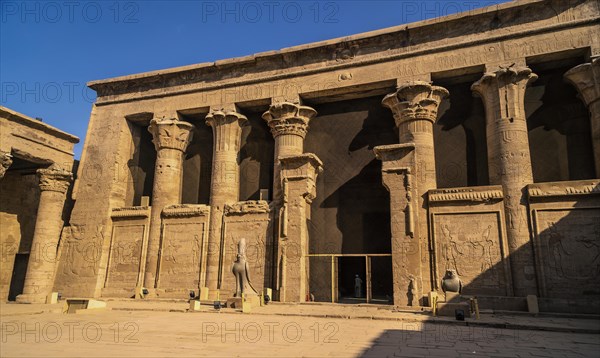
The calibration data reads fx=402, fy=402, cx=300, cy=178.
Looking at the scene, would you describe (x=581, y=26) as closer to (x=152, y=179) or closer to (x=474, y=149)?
(x=474, y=149)

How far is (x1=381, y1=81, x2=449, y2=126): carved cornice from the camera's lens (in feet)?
46.1

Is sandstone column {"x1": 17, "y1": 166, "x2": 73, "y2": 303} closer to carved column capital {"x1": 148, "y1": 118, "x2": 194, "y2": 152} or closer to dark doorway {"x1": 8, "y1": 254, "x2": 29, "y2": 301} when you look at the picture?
dark doorway {"x1": 8, "y1": 254, "x2": 29, "y2": 301}

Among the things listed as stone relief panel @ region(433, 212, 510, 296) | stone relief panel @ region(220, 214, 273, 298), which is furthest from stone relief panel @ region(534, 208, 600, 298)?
stone relief panel @ region(220, 214, 273, 298)

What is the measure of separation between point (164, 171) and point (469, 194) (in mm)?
11828

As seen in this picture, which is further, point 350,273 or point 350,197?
point 350,273

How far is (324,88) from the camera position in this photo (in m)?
15.5

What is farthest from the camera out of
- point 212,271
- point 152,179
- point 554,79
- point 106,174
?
point 152,179

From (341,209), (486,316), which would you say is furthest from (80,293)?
(486,316)

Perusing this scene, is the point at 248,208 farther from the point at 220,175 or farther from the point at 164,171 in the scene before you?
the point at 164,171

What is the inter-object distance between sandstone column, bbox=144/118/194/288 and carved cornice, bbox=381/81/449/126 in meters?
8.95

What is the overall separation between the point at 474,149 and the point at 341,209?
17.6 ft

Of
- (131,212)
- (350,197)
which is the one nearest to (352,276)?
(350,197)

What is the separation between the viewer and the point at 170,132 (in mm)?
17141

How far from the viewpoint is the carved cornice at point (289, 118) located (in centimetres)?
1561
